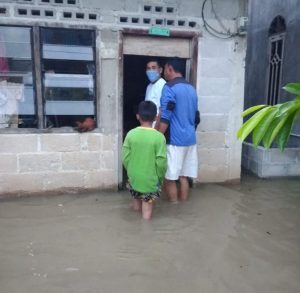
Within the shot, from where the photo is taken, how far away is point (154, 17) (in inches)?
195

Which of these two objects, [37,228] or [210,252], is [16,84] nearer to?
[37,228]

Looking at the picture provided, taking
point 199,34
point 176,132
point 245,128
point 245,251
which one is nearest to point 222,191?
point 176,132

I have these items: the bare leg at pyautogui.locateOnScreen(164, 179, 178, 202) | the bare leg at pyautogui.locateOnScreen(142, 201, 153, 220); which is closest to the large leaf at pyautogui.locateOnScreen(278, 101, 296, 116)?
the bare leg at pyautogui.locateOnScreen(142, 201, 153, 220)

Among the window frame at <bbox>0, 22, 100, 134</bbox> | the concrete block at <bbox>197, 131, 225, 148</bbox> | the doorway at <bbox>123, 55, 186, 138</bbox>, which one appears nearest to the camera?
the window frame at <bbox>0, 22, 100, 134</bbox>

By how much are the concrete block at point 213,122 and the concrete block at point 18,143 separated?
2532 millimetres

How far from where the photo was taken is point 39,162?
16.0 ft

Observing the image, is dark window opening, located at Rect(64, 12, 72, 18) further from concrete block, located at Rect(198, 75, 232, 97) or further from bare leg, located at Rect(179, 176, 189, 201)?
bare leg, located at Rect(179, 176, 189, 201)

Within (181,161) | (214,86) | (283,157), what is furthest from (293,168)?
(181,161)

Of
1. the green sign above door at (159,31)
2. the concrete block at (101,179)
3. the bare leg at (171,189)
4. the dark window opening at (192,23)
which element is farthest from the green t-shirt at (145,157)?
the dark window opening at (192,23)

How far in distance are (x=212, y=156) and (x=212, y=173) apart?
288mm

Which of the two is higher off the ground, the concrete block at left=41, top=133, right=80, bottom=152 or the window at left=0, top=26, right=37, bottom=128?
the window at left=0, top=26, right=37, bottom=128

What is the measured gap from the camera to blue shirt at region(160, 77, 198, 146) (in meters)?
4.50

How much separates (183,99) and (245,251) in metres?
2.07

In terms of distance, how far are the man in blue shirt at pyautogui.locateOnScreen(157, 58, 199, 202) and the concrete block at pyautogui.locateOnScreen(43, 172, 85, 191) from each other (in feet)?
4.34
